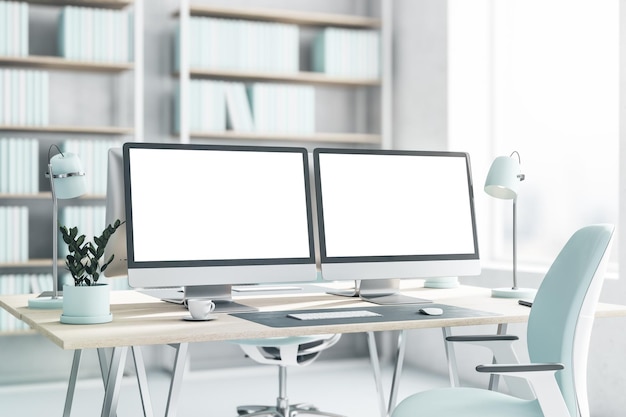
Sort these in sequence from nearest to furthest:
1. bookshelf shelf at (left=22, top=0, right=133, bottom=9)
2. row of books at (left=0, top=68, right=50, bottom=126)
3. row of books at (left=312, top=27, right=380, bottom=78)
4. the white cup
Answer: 1. the white cup
2. row of books at (left=0, top=68, right=50, bottom=126)
3. bookshelf shelf at (left=22, top=0, right=133, bottom=9)
4. row of books at (left=312, top=27, right=380, bottom=78)

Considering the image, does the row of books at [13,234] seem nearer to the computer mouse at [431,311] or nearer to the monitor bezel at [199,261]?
the monitor bezel at [199,261]

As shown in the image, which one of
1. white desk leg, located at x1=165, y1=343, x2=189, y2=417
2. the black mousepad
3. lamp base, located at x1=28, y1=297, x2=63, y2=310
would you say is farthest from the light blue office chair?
lamp base, located at x1=28, y1=297, x2=63, y2=310

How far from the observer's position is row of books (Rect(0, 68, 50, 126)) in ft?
13.9

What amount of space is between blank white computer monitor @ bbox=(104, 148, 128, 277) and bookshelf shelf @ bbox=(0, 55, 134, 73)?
185 centimetres

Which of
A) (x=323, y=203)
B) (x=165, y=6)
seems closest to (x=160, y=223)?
(x=323, y=203)

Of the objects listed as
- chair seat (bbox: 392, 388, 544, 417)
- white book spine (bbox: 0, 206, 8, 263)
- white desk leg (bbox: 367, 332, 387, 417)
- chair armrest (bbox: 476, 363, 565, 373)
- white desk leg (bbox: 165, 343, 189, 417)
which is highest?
white book spine (bbox: 0, 206, 8, 263)

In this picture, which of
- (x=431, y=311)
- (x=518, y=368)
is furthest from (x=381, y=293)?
(x=518, y=368)

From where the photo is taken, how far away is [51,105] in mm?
4641

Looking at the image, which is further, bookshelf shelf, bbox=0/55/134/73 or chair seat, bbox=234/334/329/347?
bookshelf shelf, bbox=0/55/134/73

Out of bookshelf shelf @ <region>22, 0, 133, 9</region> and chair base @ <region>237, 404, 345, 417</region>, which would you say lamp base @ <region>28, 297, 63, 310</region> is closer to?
chair base @ <region>237, 404, 345, 417</region>

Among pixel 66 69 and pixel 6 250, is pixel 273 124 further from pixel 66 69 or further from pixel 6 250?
pixel 6 250

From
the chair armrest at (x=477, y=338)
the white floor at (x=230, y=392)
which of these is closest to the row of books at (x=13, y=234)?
the white floor at (x=230, y=392)

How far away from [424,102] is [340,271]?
261 cm

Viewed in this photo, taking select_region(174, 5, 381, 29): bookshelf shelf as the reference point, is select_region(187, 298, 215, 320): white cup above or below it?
below
